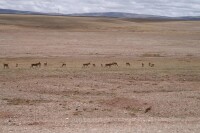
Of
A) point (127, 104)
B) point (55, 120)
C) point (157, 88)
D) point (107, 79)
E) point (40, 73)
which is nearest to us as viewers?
point (55, 120)

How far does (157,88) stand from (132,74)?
15.4 feet

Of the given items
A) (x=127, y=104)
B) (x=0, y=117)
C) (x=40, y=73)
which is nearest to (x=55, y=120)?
(x=0, y=117)

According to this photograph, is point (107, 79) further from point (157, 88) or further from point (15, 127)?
point (15, 127)

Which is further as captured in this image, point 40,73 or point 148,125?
point 40,73

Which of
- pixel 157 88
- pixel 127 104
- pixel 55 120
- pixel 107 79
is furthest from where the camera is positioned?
pixel 107 79

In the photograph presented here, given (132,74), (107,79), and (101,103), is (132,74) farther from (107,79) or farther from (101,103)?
(101,103)

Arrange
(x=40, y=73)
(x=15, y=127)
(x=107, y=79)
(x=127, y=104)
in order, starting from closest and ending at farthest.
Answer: (x=15, y=127), (x=127, y=104), (x=107, y=79), (x=40, y=73)

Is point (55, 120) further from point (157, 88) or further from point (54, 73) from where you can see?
point (54, 73)

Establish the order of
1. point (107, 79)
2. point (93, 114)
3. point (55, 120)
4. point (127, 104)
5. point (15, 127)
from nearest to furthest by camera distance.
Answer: point (15, 127) < point (55, 120) < point (93, 114) < point (127, 104) < point (107, 79)

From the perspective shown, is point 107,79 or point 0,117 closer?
point 0,117

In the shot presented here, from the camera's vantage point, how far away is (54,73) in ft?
83.0

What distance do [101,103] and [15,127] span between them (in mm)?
5627

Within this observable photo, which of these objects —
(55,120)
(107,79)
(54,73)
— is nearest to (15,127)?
(55,120)

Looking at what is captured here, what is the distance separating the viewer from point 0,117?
44.3ft
